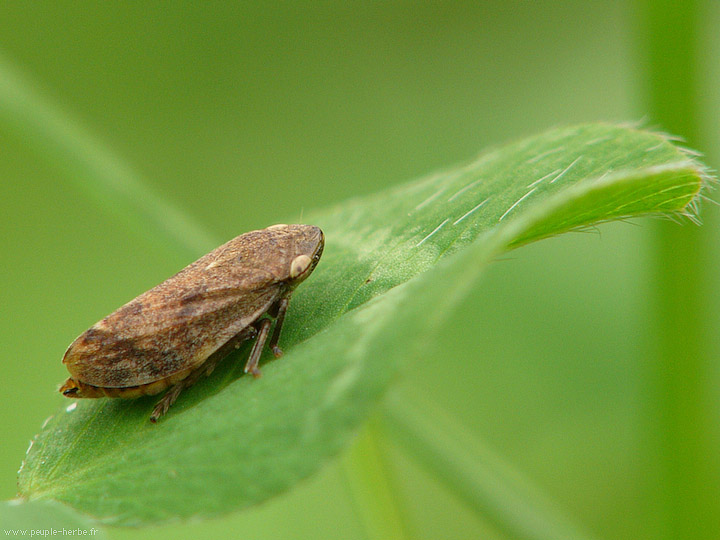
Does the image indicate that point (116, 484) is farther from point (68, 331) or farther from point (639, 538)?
point (68, 331)

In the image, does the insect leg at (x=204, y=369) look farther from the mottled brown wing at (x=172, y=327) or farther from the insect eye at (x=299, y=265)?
the insect eye at (x=299, y=265)

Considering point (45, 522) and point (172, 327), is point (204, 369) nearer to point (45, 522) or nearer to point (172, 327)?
point (172, 327)

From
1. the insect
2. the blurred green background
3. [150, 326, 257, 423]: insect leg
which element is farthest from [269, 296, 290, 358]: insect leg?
the blurred green background

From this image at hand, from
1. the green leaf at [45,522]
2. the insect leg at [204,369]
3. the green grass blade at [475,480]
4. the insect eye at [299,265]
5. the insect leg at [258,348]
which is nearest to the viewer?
the green leaf at [45,522]

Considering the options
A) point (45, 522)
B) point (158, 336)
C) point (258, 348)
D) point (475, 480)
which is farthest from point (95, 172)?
point (475, 480)

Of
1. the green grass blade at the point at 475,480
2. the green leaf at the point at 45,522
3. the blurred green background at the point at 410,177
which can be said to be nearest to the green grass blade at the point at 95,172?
the blurred green background at the point at 410,177

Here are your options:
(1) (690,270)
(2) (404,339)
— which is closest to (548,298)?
(1) (690,270)

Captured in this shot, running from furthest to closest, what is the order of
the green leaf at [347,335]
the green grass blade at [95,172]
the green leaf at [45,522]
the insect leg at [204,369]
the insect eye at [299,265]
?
1. the green grass blade at [95,172]
2. the insect eye at [299,265]
3. the insect leg at [204,369]
4. the green leaf at [45,522]
5. the green leaf at [347,335]
